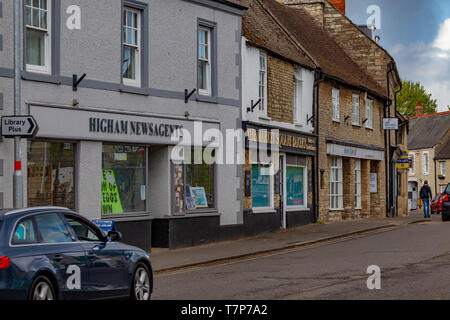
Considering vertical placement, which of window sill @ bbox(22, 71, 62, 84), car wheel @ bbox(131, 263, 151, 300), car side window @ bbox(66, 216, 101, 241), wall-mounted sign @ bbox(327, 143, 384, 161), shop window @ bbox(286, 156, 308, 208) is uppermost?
window sill @ bbox(22, 71, 62, 84)

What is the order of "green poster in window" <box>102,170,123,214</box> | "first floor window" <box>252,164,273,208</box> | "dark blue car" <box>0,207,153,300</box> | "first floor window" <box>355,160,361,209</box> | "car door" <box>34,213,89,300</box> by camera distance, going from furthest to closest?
"first floor window" <box>355,160,361,209</box>
"first floor window" <box>252,164,273,208</box>
"green poster in window" <box>102,170,123,214</box>
"car door" <box>34,213,89,300</box>
"dark blue car" <box>0,207,153,300</box>

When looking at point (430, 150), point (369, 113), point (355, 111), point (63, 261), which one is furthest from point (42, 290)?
point (430, 150)

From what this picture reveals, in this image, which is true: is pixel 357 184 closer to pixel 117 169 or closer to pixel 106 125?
pixel 117 169

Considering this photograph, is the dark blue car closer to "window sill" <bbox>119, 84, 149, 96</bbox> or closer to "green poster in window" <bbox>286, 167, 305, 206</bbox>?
"window sill" <bbox>119, 84, 149, 96</bbox>

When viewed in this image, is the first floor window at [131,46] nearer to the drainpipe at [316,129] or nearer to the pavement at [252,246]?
the pavement at [252,246]

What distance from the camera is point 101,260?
10.2 m

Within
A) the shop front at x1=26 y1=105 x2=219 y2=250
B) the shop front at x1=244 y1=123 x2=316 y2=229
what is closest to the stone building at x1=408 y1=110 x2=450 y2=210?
the shop front at x1=244 y1=123 x2=316 y2=229

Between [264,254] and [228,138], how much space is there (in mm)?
4654

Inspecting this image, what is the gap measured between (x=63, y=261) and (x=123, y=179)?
989cm

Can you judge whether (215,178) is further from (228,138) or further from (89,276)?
(89,276)

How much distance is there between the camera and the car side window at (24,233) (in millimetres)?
9016

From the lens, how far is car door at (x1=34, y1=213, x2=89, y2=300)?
9.27m

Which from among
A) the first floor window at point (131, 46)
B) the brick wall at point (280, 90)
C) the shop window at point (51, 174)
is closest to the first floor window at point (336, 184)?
the brick wall at point (280, 90)

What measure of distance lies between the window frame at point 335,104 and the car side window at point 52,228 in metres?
23.0
